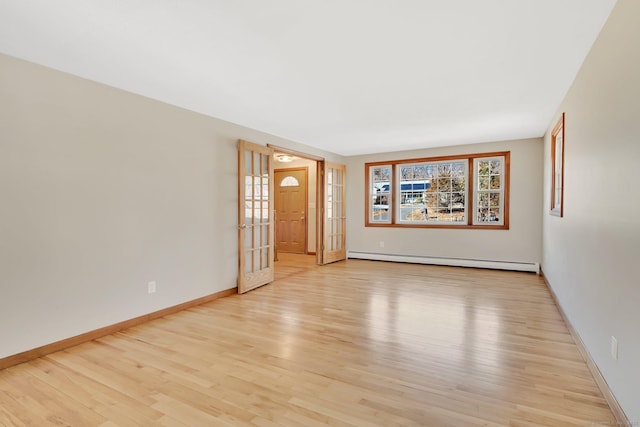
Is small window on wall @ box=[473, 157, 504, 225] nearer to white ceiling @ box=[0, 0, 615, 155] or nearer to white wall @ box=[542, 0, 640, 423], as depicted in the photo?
white ceiling @ box=[0, 0, 615, 155]

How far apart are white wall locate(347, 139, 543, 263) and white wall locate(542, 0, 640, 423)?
2942mm

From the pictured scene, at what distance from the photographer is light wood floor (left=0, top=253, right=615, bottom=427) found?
6.11 feet

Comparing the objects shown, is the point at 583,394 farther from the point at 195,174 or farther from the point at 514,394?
the point at 195,174

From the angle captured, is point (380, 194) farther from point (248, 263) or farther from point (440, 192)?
point (248, 263)

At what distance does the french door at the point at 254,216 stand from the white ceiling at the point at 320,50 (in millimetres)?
826

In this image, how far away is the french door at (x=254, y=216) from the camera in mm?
4457

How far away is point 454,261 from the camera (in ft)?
20.7

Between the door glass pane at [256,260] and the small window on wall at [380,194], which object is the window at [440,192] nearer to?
the small window on wall at [380,194]

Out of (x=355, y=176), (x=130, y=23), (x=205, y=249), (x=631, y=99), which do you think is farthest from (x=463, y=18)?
(x=355, y=176)

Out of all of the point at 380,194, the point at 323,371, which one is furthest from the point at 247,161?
the point at 380,194

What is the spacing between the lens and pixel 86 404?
1985 mm

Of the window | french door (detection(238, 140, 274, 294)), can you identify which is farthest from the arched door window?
french door (detection(238, 140, 274, 294))

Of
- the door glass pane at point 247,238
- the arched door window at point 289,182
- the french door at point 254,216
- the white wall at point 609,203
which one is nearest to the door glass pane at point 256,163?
the french door at point 254,216

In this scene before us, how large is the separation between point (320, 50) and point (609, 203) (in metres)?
2.12
